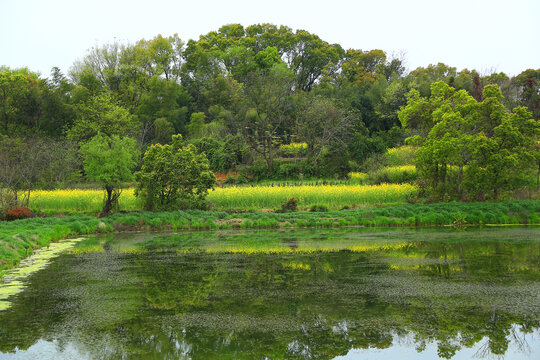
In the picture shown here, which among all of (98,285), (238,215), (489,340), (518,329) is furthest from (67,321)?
(238,215)

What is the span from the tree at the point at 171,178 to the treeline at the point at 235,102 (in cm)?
876

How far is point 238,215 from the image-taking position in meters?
26.6

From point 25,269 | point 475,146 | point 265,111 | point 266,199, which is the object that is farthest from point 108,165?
point 265,111

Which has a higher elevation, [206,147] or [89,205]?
[206,147]

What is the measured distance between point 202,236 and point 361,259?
976cm

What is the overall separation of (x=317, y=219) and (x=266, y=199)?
5251 mm

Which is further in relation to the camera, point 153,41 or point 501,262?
point 153,41

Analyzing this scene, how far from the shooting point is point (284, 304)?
30.7ft

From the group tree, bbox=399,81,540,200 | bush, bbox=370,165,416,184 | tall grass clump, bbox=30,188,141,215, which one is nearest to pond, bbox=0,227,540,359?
tree, bbox=399,81,540,200

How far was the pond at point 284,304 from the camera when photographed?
7066 millimetres

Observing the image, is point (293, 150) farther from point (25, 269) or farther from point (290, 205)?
point (25, 269)

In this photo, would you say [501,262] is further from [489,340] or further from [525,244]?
[489,340]

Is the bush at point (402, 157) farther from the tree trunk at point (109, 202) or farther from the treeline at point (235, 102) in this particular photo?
the tree trunk at point (109, 202)

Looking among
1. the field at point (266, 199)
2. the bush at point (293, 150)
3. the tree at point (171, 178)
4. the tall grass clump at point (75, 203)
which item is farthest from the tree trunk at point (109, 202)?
the bush at point (293, 150)
